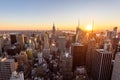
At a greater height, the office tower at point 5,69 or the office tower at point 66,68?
the office tower at point 5,69

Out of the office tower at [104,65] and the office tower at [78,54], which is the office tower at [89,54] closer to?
the office tower at [78,54]

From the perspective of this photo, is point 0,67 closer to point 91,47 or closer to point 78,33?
point 91,47

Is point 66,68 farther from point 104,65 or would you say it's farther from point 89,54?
point 89,54

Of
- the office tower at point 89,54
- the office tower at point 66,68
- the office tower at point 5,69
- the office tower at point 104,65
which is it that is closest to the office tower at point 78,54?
the office tower at point 89,54

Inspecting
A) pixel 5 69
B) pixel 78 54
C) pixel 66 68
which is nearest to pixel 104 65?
pixel 66 68

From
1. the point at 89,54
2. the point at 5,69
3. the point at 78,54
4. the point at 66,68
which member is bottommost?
the point at 66,68

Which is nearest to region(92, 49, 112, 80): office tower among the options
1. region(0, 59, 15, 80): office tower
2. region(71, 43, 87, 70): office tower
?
region(71, 43, 87, 70): office tower

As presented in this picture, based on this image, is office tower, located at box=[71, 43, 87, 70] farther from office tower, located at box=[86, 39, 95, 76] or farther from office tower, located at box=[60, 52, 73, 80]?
office tower, located at box=[60, 52, 73, 80]

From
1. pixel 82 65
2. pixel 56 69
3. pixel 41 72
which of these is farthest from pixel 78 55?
pixel 41 72
